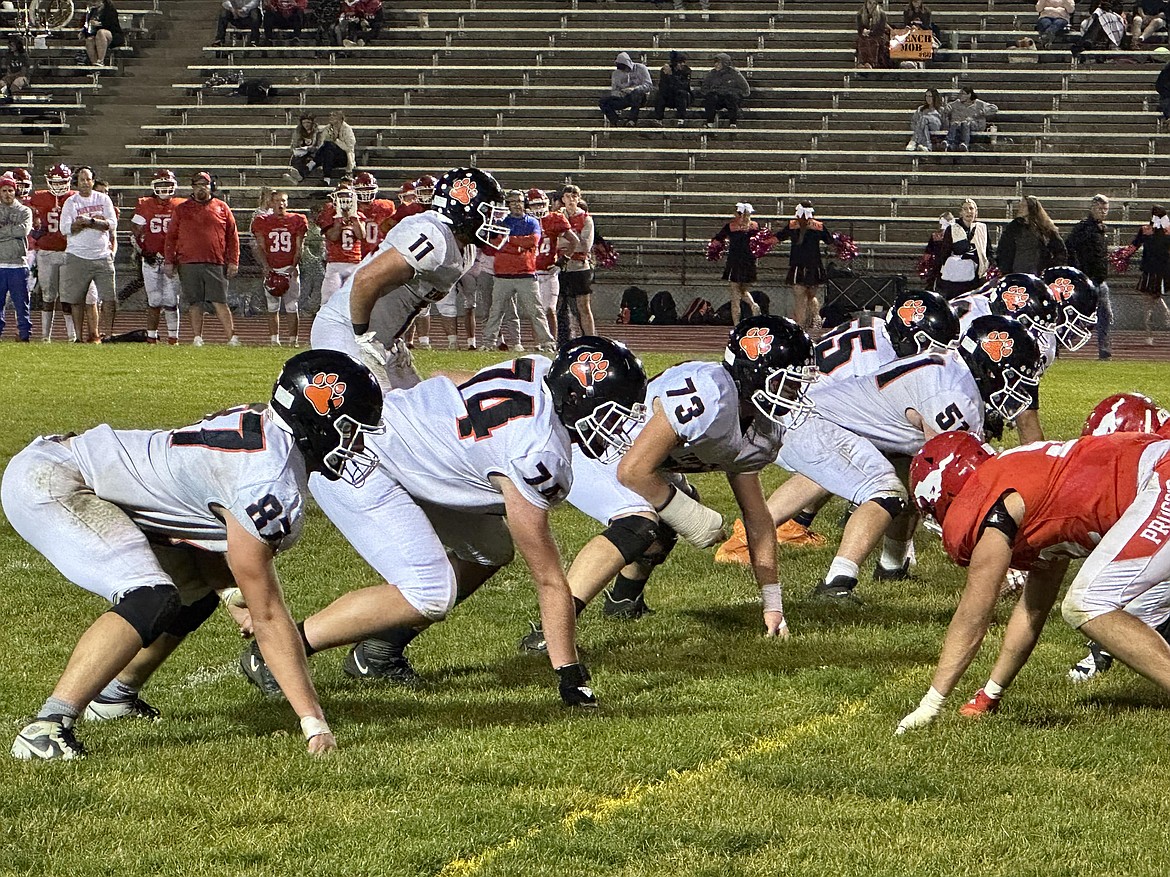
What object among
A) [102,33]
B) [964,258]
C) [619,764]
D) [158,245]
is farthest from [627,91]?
[619,764]

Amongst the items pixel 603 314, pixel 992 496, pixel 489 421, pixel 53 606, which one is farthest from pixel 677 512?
pixel 603 314

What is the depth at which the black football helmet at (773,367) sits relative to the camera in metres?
6.08

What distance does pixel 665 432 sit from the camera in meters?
6.16

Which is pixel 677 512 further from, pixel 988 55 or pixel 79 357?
pixel 988 55

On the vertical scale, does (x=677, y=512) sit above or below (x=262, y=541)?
below

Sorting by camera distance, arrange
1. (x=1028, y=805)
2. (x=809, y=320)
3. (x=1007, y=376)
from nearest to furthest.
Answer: (x=1028, y=805) → (x=1007, y=376) → (x=809, y=320)

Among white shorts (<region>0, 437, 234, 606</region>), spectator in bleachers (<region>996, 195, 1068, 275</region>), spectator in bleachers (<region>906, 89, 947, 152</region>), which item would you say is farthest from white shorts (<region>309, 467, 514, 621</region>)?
spectator in bleachers (<region>906, 89, 947, 152</region>)

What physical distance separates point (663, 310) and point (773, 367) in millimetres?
17951

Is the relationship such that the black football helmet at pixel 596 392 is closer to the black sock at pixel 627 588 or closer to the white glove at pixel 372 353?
the black sock at pixel 627 588

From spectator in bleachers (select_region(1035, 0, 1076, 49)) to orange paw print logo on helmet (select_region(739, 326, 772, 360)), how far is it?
76.6ft

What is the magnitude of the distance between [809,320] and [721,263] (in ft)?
11.2

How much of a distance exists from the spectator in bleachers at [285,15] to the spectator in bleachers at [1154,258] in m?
15.7

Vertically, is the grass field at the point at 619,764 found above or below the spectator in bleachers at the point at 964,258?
above

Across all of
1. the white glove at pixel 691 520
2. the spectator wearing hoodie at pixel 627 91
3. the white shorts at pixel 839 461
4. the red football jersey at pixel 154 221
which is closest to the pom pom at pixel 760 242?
the spectator wearing hoodie at pixel 627 91
